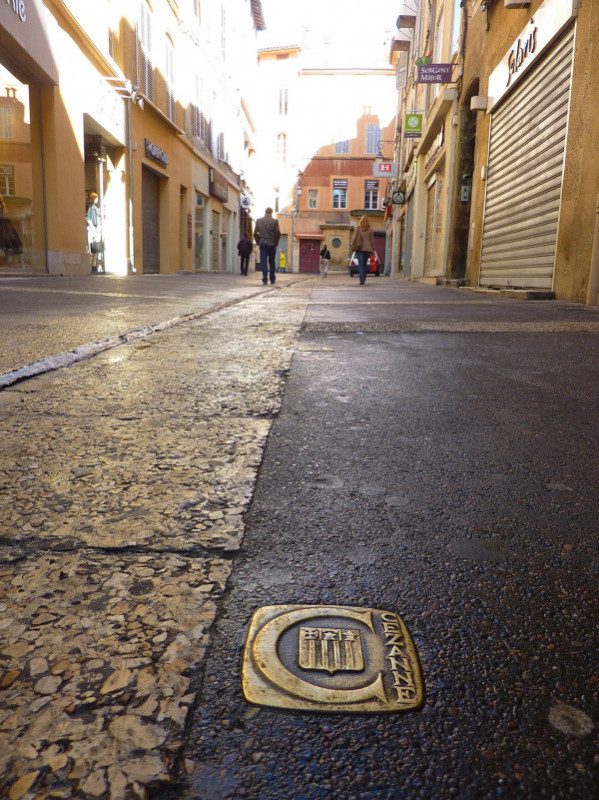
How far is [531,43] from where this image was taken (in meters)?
8.01

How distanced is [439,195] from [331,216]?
1064 inches

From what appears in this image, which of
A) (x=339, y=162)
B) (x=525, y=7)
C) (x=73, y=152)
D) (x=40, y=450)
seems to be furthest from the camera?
(x=339, y=162)

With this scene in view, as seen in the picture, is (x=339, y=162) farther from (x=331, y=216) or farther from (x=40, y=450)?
(x=40, y=450)

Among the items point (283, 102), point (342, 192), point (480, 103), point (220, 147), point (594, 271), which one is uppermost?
point (283, 102)

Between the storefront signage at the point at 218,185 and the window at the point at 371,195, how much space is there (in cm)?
1742

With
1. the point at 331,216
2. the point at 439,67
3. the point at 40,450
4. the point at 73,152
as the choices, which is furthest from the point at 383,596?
the point at 331,216

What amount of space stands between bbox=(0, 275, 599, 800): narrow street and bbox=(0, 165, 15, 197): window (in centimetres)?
1019

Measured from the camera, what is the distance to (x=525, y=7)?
8484 millimetres

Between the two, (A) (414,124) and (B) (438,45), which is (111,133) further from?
(A) (414,124)

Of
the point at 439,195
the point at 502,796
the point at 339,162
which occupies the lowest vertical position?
the point at 502,796

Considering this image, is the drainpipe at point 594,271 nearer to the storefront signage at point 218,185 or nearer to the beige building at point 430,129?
the beige building at point 430,129

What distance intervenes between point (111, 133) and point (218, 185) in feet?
37.2

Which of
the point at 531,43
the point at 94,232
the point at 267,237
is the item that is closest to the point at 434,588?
the point at 531,43

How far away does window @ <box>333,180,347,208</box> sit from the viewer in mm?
42031
